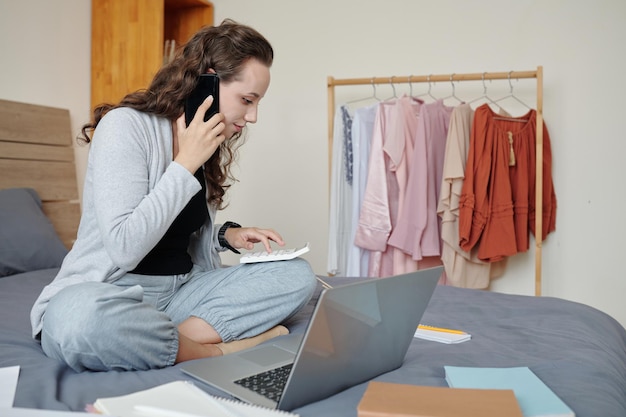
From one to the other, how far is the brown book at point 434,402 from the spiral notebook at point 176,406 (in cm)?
12

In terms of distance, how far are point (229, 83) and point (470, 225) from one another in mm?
1565

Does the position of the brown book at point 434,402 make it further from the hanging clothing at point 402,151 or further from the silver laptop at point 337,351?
the hanging clothing at point 402,151

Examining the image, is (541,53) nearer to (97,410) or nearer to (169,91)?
(169,91)

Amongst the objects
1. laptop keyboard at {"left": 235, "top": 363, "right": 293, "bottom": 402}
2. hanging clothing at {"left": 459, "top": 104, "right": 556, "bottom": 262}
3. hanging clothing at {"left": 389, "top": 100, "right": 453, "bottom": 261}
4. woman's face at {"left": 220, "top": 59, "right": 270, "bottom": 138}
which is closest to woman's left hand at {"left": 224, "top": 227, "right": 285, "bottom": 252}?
woman's face at {"left": 220, "top": 59, "right": 270, "bottom": 138}

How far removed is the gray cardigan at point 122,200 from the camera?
3.95ft

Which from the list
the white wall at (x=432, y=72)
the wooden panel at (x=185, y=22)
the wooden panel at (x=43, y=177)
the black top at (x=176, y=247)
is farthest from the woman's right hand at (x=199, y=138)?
the wooden panel at (x=185, y=22)

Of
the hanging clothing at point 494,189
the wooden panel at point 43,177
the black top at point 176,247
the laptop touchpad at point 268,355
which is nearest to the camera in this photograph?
the laptop touchpad at point 268,355

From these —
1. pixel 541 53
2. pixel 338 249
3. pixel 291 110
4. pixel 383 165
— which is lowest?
pixel 338 249

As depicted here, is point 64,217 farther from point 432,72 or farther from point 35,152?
point 432,72

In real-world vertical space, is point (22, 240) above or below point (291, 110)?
below

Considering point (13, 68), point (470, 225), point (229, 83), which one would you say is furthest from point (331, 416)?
point (13, 68)

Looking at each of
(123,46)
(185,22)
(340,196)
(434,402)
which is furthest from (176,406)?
(185,22)

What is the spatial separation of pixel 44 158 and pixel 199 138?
4.75 feet

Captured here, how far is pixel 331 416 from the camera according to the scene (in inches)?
33.5
